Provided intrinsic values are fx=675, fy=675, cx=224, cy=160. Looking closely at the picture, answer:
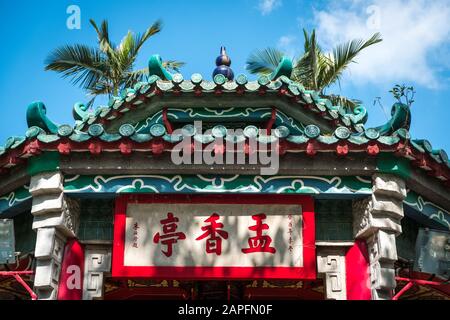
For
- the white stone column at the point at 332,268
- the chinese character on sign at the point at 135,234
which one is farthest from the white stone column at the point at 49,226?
the white stone column at the point at 332,268

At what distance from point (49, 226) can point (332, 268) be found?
3.68 meters

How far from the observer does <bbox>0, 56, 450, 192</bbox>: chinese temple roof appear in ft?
27.8

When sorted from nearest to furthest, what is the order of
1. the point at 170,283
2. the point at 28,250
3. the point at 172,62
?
1. the point at 28,250
2. the point at 170,283
3. the point at 172,62

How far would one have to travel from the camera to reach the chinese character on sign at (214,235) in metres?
8.59

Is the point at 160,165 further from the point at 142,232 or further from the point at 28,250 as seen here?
the point at 28,250

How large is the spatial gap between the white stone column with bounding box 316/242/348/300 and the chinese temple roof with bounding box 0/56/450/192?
51.1 inches

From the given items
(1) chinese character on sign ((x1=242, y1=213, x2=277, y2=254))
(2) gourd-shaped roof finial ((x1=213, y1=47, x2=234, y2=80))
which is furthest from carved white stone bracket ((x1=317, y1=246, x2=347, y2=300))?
(2) gourd-shaped roof finial ((x1=213, y1=47, x2=234, y2=80))

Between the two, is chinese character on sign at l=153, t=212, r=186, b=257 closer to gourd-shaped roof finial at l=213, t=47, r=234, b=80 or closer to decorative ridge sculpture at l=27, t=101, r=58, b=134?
decorative ridge sculpture at l=27, t=101, r=58, b=134

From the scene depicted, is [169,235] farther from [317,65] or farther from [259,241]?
[317,65]

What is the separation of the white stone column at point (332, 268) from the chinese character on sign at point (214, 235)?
1295mm

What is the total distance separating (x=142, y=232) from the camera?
28.4ft

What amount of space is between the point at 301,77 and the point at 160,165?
36.0 ft

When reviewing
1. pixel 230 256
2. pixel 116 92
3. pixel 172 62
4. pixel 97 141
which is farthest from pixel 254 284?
pixel 172 62
